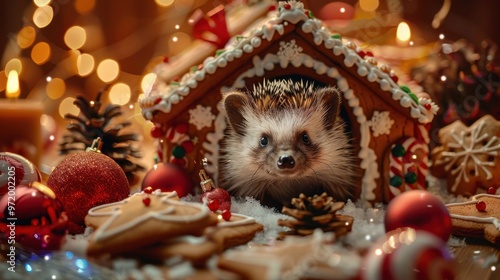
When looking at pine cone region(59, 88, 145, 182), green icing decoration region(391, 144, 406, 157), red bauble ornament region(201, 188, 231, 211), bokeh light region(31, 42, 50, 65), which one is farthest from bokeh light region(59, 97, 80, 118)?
green icing decoration region(391, 144, 406, 157)

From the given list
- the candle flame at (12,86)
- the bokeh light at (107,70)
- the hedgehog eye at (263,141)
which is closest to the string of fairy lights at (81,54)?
the bokeh light at (107,70)

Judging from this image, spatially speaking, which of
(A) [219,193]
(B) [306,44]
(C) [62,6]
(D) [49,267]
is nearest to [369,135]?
(B) [306,44]

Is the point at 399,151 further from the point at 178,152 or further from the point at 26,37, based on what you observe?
the point at 26,37

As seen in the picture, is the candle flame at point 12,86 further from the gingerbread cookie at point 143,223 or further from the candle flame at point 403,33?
the candle flame at point 403,33

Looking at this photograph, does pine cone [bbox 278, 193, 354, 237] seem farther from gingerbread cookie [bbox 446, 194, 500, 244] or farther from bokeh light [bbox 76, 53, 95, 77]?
bokeh light [bbox 76, 53, 95, 77]

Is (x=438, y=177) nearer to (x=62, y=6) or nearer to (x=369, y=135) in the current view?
(x=369, y=135)

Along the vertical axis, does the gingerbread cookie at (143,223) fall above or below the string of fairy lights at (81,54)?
below
